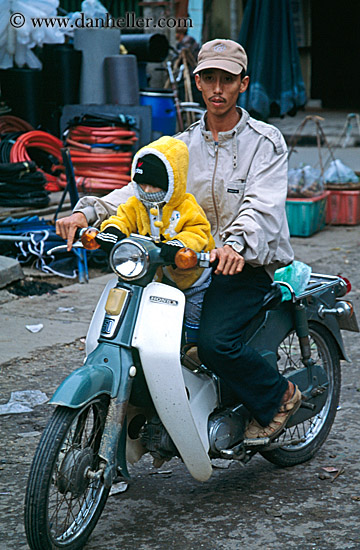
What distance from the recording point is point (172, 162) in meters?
2.89

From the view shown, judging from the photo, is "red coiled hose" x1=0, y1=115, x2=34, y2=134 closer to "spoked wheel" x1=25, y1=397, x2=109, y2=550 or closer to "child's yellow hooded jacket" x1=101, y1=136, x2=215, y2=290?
"child's yellow hooded jacket" x1=101, y1=136, x2=215, y2=290

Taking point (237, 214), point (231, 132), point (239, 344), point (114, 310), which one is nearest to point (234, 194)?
point (237, 214)

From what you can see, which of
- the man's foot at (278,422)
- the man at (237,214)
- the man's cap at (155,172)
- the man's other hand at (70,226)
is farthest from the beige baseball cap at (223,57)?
the man's foot at (278,422)

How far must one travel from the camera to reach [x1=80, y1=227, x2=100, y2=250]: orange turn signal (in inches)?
116

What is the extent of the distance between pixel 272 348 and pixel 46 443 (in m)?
1.18

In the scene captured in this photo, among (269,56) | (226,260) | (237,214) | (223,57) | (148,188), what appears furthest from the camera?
(269,56)

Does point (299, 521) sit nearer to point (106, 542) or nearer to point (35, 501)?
point (106, 542)

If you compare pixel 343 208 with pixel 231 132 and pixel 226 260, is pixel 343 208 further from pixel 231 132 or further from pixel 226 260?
pixel 226 260

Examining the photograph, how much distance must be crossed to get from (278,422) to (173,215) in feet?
3.21

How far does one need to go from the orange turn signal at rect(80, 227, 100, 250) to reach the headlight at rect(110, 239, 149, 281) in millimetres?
163

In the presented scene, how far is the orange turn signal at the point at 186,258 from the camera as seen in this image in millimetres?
2703

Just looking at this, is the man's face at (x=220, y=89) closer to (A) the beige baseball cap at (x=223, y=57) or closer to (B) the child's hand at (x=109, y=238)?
(A) the beige baseball cap at (x=223, y=57)

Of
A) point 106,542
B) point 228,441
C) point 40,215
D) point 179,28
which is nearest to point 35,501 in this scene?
point 106,542

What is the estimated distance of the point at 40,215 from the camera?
7895 mm
